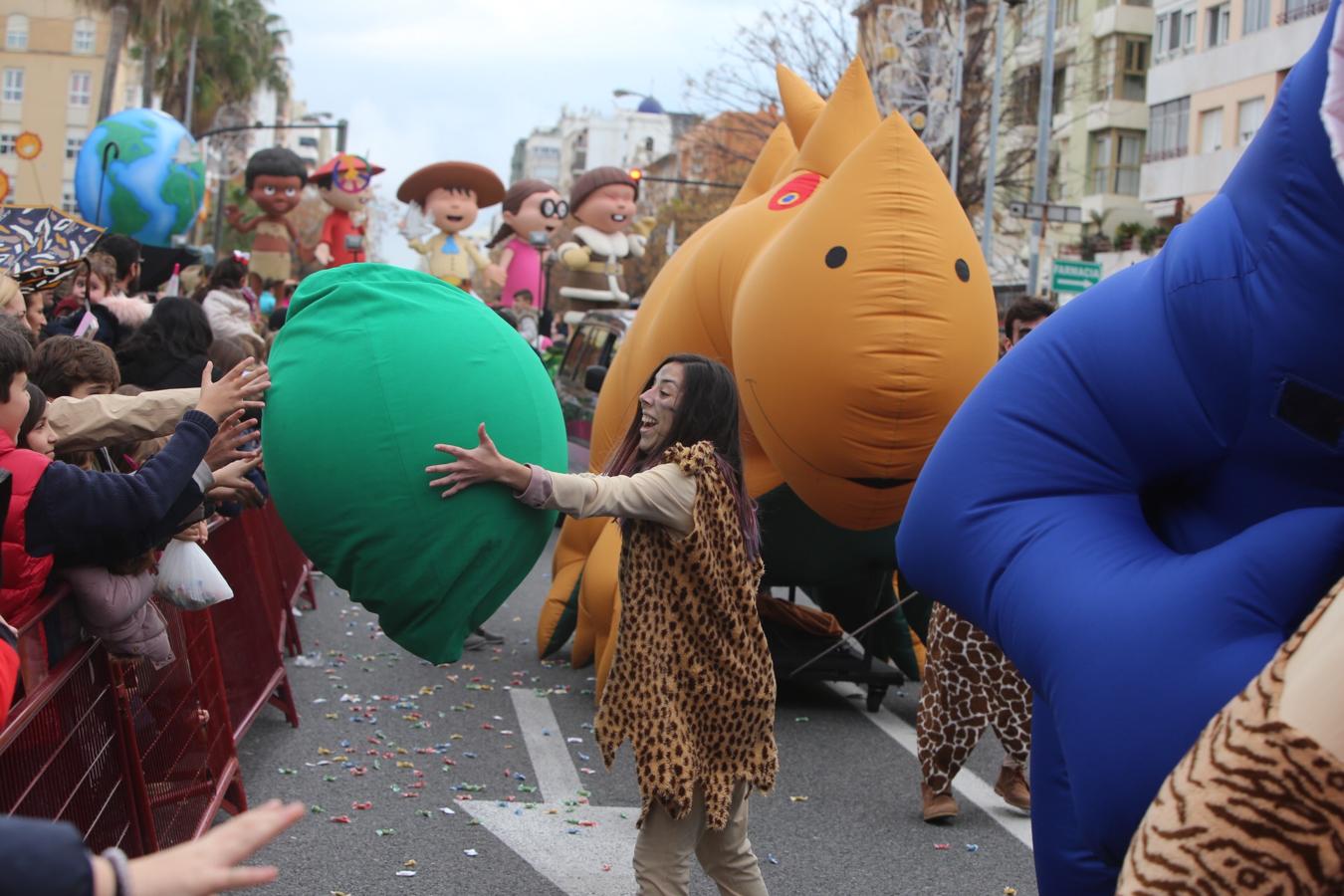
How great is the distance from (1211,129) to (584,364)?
26.2m

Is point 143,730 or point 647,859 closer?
point 647,859

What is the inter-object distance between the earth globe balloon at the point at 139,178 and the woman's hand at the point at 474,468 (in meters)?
12.5

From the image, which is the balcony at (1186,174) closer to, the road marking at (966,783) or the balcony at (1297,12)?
the balcony at (1297,12)

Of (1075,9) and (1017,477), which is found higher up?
(1075,9)

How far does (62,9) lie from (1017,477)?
87804mm

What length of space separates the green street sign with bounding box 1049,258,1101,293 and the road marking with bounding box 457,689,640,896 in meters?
15.6

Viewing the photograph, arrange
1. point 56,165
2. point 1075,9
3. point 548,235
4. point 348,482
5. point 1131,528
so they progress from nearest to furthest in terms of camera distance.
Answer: point 1131,528 < point 348,482 < point 548,235 < point 1075,9 < point 56,165

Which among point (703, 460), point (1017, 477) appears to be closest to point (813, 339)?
point (703, 460)

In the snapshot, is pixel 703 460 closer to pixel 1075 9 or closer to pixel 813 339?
pixel 813 339

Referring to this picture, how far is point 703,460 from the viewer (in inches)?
180

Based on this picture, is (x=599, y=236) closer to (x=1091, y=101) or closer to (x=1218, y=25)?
(x=1218, y=25)

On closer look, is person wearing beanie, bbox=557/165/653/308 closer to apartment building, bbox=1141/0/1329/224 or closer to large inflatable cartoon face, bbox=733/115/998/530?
apartment building, bbox=1141/0/1329/224

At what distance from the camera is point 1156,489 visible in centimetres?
306

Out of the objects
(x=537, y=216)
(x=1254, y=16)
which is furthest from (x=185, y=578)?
(x=1254, y=16)
